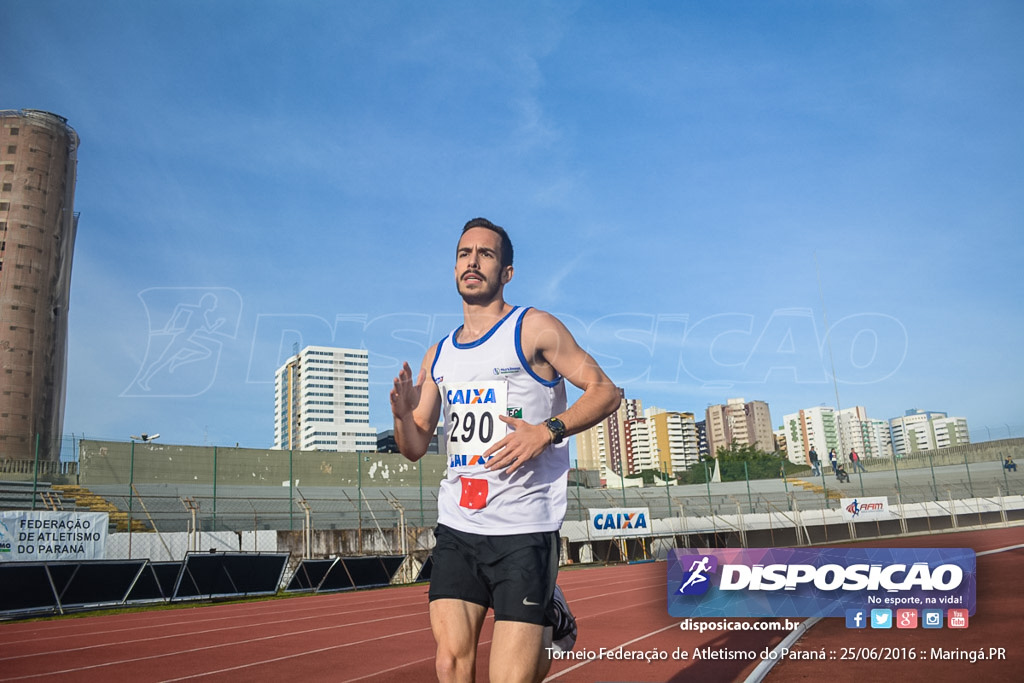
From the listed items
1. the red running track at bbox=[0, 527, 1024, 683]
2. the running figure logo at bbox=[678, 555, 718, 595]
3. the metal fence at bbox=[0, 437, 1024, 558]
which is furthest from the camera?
the metal fence at bbox=[0, 437, 1024, 558]

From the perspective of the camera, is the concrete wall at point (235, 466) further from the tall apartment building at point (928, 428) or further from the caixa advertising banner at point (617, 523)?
the tall apartment building at point (928, 428)

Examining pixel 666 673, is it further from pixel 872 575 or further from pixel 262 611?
pixel 262 611

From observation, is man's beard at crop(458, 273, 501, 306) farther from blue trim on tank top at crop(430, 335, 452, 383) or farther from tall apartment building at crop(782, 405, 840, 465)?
tall apartment building at crop(782, 405, 840, 465)

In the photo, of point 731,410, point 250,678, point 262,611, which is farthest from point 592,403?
point 731,410

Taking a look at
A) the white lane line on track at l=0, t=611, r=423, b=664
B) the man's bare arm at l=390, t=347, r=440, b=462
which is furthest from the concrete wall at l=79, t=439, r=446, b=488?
the man's bare arm at l=390, t=347, r=440, b=462

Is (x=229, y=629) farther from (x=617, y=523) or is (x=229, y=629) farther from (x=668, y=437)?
(x=668, y=437)

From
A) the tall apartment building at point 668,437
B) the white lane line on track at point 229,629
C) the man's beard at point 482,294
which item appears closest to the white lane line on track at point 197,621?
the white lane line on track at point 229,629

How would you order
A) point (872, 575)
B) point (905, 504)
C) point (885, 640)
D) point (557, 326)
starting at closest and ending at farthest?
point (557, 326) → point (872, 575) → point (885, 640) → point (905, 504)

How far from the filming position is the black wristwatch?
3.41m

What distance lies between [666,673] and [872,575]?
179 cm

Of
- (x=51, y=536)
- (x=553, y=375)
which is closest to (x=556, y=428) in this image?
(x=553, y=375)

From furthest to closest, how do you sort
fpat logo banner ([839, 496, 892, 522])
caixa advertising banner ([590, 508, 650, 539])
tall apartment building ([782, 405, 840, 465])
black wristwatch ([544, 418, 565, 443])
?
tall apartment building ([782, 405, 840, 465]), fpat logo banner ([839, 496, 892, 522]), caixa advertising banner ([590, 508, 650, 539]), black wristwatch ([544, 418, 565, 443])

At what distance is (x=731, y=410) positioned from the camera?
200 m

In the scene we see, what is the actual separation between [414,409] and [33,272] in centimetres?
7621
